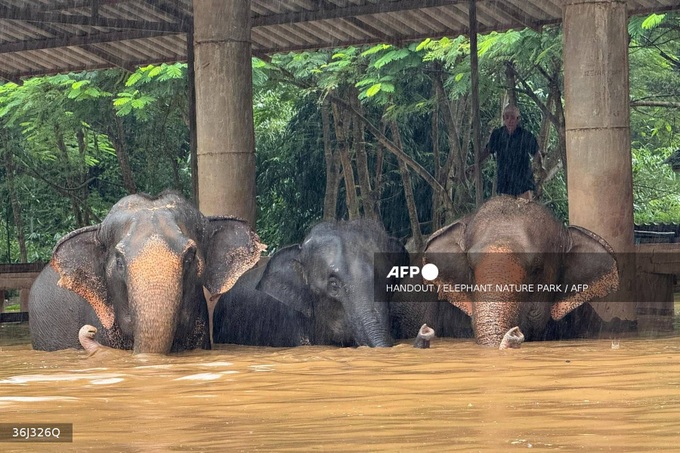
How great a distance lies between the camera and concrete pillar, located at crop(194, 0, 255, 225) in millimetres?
11727

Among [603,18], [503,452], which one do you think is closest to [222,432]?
[503,452]

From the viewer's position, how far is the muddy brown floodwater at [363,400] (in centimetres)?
457

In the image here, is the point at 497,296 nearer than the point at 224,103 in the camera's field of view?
Yes

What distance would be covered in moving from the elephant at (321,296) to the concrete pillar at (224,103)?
1.06 meters

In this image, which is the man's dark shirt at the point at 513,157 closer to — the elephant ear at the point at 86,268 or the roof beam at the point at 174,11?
the roof beam at the point at 174,11

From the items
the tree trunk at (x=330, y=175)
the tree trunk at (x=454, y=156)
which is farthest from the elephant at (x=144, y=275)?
the tree trunk at (x=330, y=175)

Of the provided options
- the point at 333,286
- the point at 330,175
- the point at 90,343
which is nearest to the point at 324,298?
the point at 333,286

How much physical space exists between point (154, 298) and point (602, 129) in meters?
4.09

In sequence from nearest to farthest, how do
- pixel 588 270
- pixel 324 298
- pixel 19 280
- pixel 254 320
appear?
pixel 324 298, pixel 588 270, pixel 254 320, pixel 19 280

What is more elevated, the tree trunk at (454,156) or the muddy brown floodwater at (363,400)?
the tree trunk at (454,156)

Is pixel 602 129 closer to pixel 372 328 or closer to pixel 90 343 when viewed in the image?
pixel 372 328

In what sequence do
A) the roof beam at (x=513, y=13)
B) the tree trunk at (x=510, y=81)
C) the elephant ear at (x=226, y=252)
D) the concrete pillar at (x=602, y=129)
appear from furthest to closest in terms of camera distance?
the tree trunk at (x=510, y=81), the roof beam at (x=513, y=13), the concrete pillar at (x=602, y=129), the elephant ear at (x=226, y=252)

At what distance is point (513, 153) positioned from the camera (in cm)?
1312

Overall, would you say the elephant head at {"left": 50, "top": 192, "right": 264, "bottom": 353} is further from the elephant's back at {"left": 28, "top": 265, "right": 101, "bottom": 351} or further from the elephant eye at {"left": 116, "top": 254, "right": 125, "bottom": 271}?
the elephant's back at {"left": 28, "top": 265, "right": 101, "bottom": 351}
